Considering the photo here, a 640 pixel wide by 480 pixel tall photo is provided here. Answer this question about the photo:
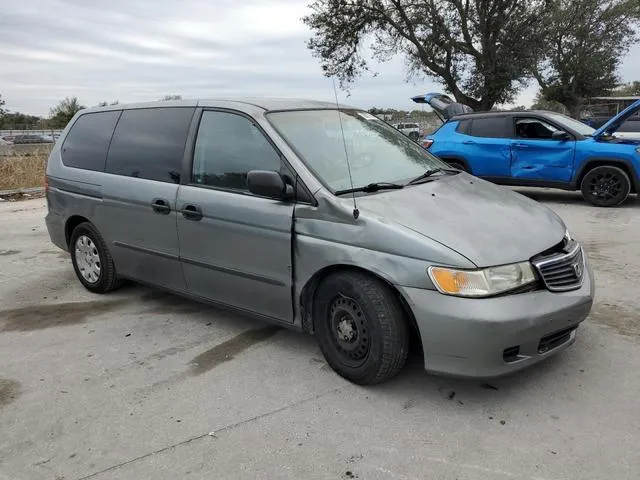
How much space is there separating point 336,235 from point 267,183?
21.3 inches

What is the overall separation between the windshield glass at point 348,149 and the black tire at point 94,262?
219 centimetres


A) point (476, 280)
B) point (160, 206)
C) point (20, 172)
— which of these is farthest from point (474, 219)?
point (20, 172)

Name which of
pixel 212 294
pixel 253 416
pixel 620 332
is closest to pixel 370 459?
pixel 253 416

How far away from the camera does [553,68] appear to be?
3331cm

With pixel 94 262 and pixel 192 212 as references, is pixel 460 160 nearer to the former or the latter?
pixel 94 262

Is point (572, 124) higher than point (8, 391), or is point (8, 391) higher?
point (572, 124)

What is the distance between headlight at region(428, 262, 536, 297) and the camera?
116 inches

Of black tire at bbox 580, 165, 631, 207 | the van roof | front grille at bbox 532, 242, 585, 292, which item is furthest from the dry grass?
front grille at bbox 532, 242, 585, 292

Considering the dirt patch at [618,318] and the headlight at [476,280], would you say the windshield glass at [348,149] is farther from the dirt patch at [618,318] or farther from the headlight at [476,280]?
the dirt patch at [618,318]

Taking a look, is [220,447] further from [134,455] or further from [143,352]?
[143,352]

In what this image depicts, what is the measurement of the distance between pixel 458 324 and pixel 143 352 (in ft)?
7.54

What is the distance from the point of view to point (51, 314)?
16.1 feet

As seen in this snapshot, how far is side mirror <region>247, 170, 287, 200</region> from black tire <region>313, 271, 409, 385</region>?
0.62 metres

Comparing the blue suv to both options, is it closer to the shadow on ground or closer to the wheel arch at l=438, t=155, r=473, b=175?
the wheel arch at l=438, t=155, r=473, b=175
